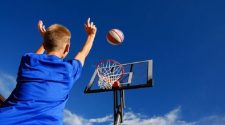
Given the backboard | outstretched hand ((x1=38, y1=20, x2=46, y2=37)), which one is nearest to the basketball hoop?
the backboard

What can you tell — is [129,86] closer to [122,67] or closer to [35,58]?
[122,67]

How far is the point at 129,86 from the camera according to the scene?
11328 mm

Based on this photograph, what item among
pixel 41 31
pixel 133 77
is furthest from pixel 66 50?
pixel 133 77

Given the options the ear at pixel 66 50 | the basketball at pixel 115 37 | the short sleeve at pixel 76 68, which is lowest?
the short sleeve at pixel 76 68

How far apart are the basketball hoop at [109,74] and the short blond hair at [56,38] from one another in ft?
26.7

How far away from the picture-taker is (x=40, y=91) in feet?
9.77

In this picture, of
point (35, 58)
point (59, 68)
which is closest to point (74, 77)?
point (59, 68)

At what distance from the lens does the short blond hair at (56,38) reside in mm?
3109

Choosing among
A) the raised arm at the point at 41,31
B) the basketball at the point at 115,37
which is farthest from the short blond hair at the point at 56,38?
the basketball at the point at 115,37

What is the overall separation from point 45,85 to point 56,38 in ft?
1.42

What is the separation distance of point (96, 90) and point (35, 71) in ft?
28.7

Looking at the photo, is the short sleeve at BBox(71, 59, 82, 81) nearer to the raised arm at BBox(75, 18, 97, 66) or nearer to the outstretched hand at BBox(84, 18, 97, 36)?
the raised arm at BBox(75, 18, 97, 66)

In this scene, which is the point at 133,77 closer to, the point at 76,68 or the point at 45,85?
the point at 76,68

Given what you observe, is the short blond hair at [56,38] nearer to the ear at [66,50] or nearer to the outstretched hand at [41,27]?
the ear at [66,50]
